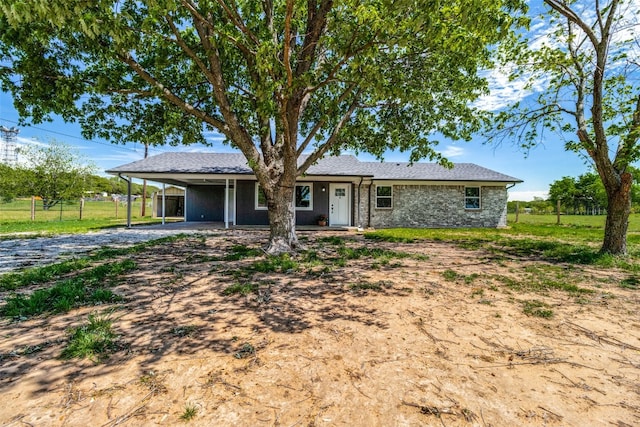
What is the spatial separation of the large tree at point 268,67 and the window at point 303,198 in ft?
17.1

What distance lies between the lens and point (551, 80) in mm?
7746

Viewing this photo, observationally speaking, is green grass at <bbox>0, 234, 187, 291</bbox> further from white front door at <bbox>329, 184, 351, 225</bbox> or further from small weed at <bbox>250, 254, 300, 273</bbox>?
white front door at <bbox>329, 184, 351, 225</bbox>

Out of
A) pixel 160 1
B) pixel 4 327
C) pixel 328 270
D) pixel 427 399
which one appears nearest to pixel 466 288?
pixel 328 270

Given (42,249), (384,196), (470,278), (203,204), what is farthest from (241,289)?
(203,204)

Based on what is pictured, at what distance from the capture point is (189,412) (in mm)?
1853

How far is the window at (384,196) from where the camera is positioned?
15.6 m

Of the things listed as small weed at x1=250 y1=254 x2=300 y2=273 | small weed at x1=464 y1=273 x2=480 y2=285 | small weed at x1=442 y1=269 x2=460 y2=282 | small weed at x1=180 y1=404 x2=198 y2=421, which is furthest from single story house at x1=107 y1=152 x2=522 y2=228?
small weed at x1=180 y1=404 x2=198 y2=421

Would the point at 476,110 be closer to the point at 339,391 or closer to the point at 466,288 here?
the point at 466,288

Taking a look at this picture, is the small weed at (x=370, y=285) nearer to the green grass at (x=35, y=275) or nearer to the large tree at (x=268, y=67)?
the large tree at (x=268, y=67)

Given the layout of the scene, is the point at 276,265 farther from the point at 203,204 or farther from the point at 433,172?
the point at 203,204

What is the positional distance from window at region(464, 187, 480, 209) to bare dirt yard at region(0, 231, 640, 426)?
11.5 meters

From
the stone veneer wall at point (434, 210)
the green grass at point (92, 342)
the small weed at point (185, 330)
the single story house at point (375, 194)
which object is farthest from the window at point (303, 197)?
the green grass at point (92, 342)

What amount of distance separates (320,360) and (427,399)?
0.86 meters

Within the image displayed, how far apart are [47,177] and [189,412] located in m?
23.6
